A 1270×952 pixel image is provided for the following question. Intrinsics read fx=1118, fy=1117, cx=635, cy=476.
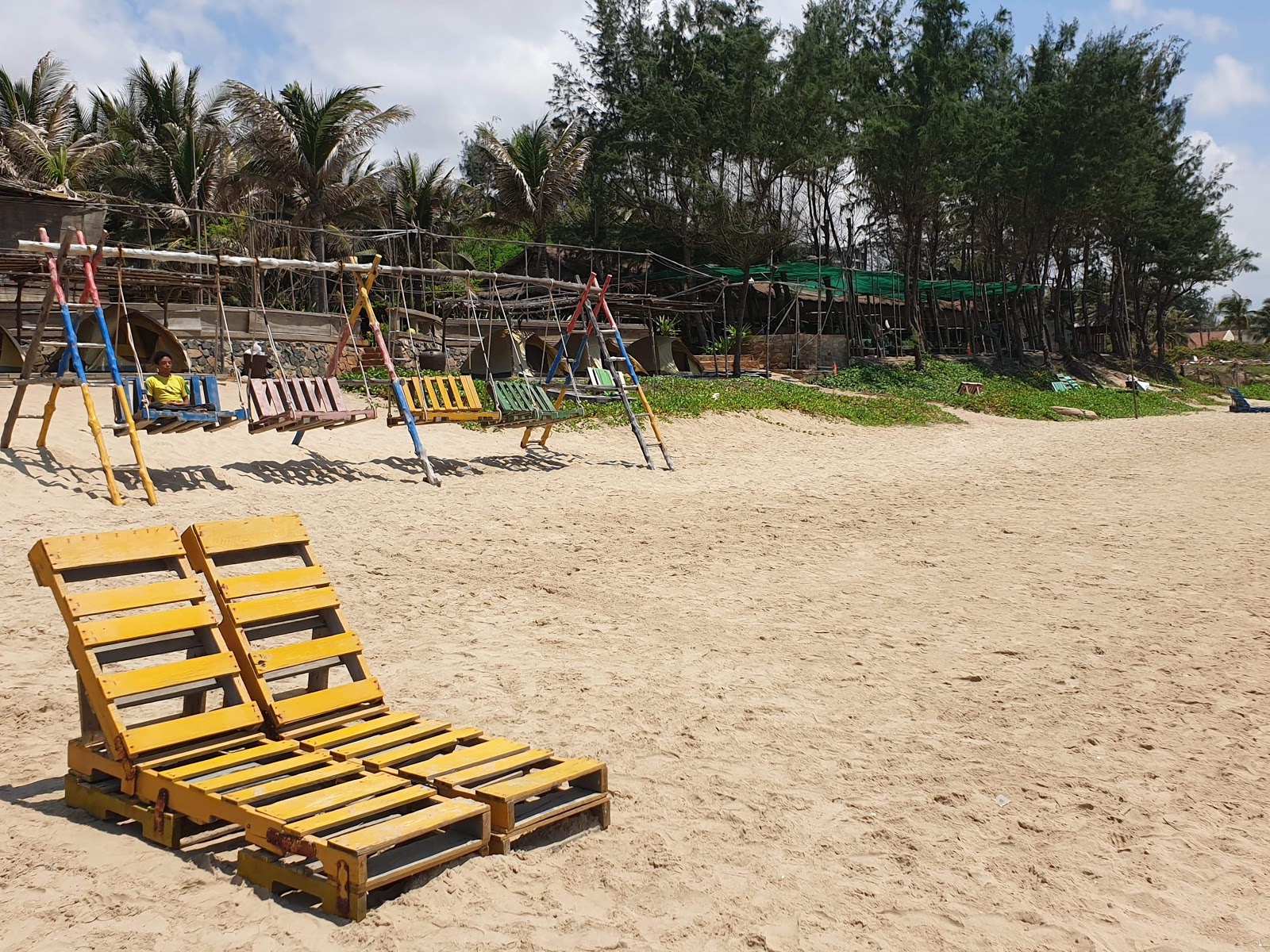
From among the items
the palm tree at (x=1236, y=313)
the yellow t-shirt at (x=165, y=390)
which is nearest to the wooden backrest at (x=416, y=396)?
the yellow t-shirt at (x=165, y=390)

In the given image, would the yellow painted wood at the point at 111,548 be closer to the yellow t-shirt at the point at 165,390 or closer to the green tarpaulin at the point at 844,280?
the yellow t-shirt at the point at 165,390

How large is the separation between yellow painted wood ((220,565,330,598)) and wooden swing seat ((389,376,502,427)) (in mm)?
9114

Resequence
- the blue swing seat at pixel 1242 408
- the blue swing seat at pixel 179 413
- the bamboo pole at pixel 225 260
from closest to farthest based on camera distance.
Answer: the blue swing seat at pixel 179 413 → the bamboo pole at pixel 225 260 → the blue swing seat at pixel 1242 408

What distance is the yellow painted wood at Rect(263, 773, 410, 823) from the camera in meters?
3.69

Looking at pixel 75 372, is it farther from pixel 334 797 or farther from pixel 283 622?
pixel 334 797

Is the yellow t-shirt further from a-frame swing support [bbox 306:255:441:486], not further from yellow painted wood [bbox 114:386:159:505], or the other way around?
a-frame swing support [bbox 306:255:441:486]

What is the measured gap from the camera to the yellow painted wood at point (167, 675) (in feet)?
13.6

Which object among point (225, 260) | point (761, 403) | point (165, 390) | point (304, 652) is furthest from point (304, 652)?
point (761, 403)

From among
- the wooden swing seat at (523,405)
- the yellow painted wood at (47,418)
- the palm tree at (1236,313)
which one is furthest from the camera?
the palm tree at (1236,313)

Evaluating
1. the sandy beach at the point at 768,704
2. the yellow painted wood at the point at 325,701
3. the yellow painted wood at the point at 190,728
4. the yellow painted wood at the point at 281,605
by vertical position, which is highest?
the yellow painted wood at the point at 281,605

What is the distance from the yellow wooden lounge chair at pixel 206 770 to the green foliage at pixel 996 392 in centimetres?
2586

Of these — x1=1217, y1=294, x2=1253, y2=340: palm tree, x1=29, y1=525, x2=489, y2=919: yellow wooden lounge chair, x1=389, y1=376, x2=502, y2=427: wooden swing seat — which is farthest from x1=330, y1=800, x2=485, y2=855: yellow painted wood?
x1=1217, y1=294, x2=1253, y2=340: palm tree

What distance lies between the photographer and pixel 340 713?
192 inches

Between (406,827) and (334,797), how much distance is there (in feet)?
1.19
